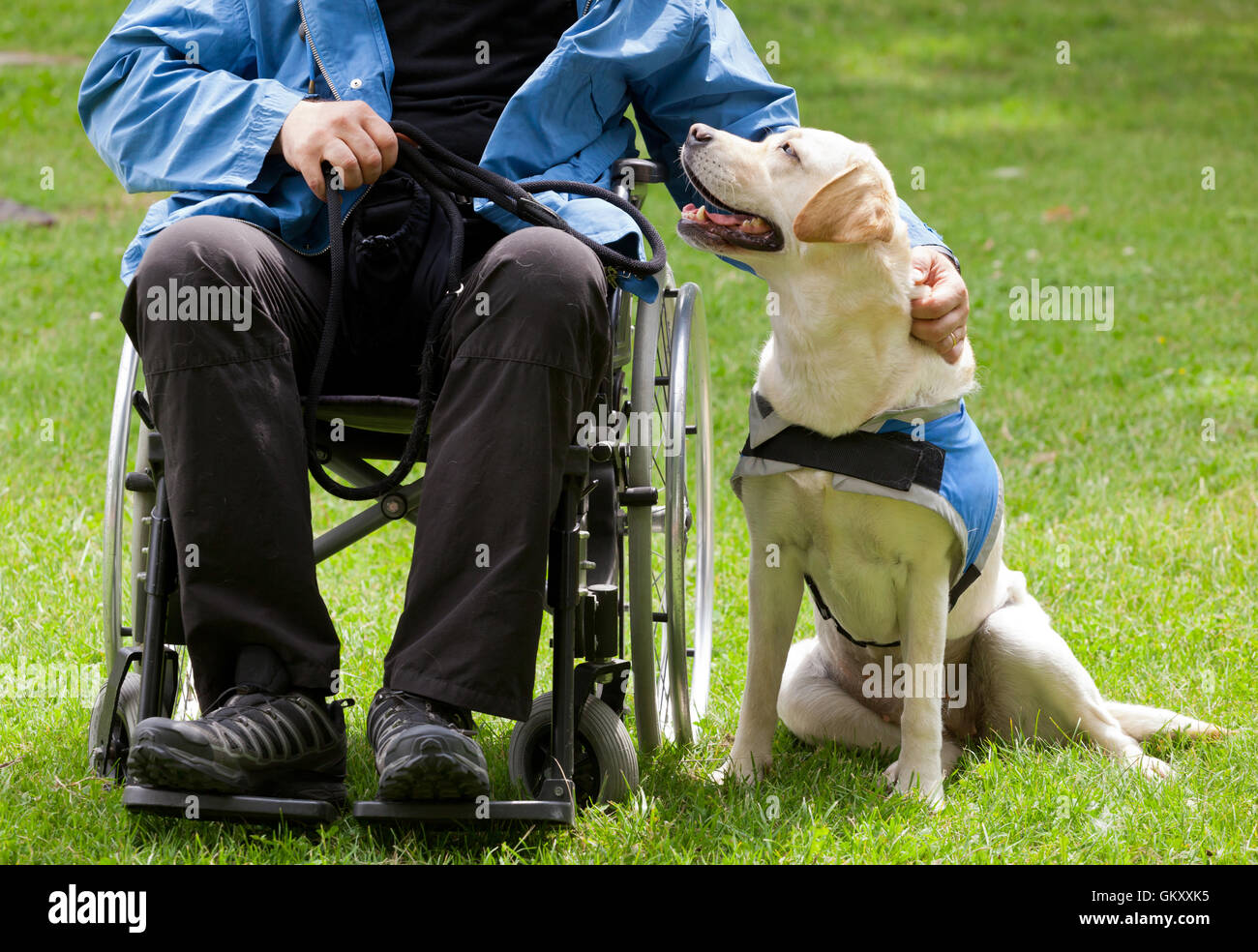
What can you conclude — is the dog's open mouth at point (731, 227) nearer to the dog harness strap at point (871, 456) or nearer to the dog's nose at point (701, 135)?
the dog's nose at point (701, 135)

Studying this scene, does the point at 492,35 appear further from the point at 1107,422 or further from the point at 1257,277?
the point at 1257,277

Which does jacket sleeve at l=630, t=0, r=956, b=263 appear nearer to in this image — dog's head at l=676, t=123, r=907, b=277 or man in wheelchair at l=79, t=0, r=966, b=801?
man in wheelchair at l=79, t=0, r=966, b=801

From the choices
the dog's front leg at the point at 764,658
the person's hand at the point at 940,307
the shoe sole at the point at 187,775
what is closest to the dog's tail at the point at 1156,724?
the dog's front leg at the point at 764,658

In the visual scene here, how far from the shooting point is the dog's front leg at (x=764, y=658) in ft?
8.58

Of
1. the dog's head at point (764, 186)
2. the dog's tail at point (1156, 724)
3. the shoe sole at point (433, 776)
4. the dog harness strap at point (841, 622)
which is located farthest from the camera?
the dog's tail at point (1156, 724)

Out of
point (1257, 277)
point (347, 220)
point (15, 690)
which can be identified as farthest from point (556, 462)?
point (1257, 277)

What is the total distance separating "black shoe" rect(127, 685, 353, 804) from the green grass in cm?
10

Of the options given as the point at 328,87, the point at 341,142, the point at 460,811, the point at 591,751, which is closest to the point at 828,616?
the point at 591,751

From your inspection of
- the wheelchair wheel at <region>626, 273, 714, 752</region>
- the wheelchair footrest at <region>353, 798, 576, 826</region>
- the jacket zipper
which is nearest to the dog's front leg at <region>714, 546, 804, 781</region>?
the wheelchair wheel at <region>626, 273, 714, 752</region>

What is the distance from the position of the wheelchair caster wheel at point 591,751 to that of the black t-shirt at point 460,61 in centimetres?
109

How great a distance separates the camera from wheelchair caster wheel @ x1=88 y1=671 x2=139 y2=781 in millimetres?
2445

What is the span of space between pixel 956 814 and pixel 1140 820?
0.31m

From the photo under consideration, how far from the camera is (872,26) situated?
14.8 m

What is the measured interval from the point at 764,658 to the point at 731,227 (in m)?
0.84
